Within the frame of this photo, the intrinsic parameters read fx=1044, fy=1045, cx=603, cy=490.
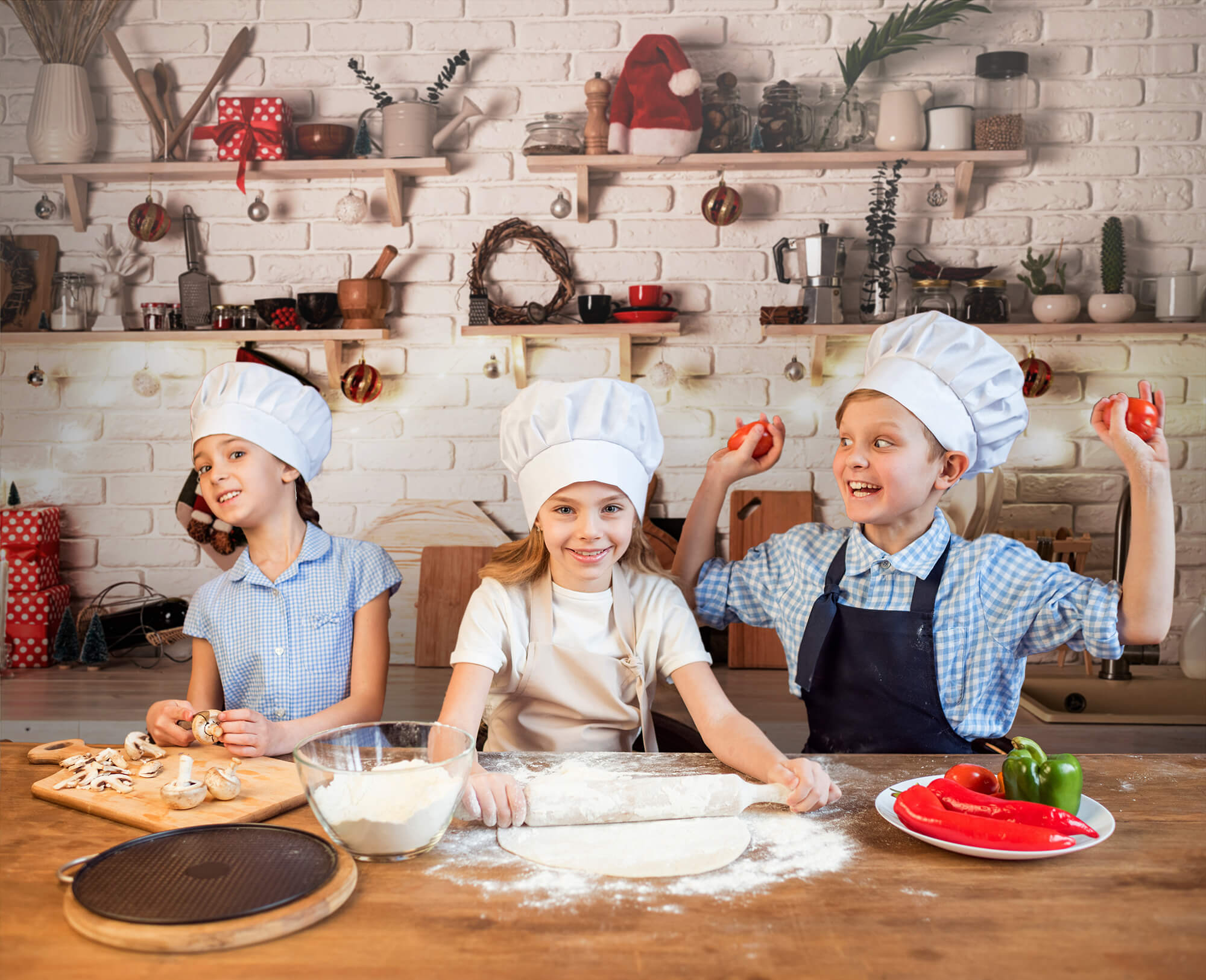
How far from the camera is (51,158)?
8.68 feet

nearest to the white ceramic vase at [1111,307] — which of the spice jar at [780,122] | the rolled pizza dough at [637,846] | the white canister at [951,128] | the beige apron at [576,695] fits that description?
the white canister at [951,128]

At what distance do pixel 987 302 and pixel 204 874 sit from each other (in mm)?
2223


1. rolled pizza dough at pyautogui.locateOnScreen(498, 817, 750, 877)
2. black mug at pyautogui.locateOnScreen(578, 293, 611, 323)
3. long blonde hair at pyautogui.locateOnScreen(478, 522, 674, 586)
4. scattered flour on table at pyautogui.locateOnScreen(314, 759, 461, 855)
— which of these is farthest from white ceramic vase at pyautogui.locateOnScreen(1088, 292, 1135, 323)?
scattered flour on table at pyautogui.locateOnScreen(314, 759, 461, 855)

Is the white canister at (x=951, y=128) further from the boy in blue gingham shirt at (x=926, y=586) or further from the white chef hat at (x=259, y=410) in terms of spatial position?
the white chef hat at (x=259, y=410)

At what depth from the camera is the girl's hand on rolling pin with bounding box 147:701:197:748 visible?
54.3 inches

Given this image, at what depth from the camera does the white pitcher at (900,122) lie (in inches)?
99.3

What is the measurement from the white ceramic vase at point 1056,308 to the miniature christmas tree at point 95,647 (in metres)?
2.44

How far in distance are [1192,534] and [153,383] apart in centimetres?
277

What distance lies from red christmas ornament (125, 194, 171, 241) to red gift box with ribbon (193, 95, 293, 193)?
22 cm

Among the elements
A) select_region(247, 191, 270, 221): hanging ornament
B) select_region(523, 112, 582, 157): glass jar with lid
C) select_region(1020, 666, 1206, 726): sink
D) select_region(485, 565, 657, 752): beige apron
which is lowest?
select_region(1020, 666, 1206, 726): sink

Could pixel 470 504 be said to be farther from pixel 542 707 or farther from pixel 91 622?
pixel 542 707

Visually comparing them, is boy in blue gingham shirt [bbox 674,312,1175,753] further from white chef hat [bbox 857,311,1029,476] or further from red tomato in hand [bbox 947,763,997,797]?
red tomato in hand [bbox 947,763,997,797]

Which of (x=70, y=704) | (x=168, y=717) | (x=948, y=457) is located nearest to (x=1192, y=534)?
(x=948, y=457)

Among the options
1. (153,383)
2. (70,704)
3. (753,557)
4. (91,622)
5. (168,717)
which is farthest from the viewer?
(153,383)
